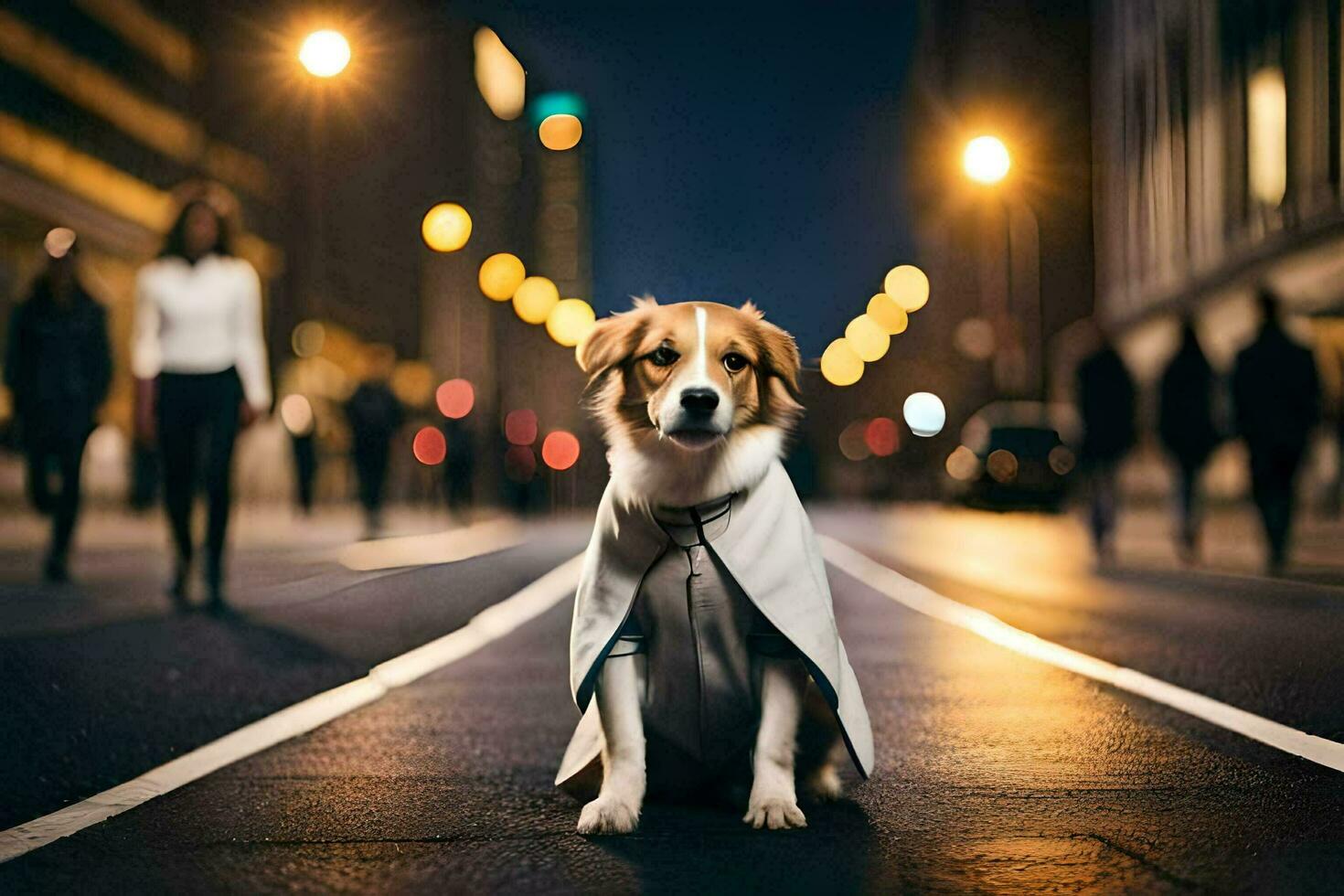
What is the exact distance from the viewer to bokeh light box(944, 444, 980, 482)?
31.0 m

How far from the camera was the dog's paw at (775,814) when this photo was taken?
3.89 m

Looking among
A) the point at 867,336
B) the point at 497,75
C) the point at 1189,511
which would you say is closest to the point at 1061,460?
the point at 1189,511

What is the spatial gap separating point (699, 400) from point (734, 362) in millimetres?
217

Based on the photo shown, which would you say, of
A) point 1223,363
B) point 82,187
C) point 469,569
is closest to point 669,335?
point 469,569

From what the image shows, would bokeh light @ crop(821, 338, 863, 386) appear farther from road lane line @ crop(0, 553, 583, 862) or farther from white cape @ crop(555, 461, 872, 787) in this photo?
white cape @ crop(555, 461, 872, 787)

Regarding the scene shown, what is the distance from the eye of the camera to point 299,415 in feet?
85.5

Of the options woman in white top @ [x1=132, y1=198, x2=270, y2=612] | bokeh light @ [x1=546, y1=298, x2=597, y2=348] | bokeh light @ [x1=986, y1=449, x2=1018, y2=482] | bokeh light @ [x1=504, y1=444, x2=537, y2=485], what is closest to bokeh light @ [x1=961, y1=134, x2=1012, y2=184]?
bokeh light @ [x1=986, y1=449, x2=1018, y2=482]

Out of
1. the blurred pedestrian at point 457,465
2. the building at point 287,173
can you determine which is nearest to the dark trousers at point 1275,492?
the building at point 287,173

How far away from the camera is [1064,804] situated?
4.25 m

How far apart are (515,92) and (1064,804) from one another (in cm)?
13178

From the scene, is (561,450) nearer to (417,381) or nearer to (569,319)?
(569,319)

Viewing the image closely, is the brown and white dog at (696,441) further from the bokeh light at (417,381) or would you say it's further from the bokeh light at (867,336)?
the bokeh light at (417,381)

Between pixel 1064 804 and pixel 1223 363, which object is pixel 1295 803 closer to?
pixel 1064 804

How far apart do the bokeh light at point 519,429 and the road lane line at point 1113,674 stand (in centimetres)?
2005
